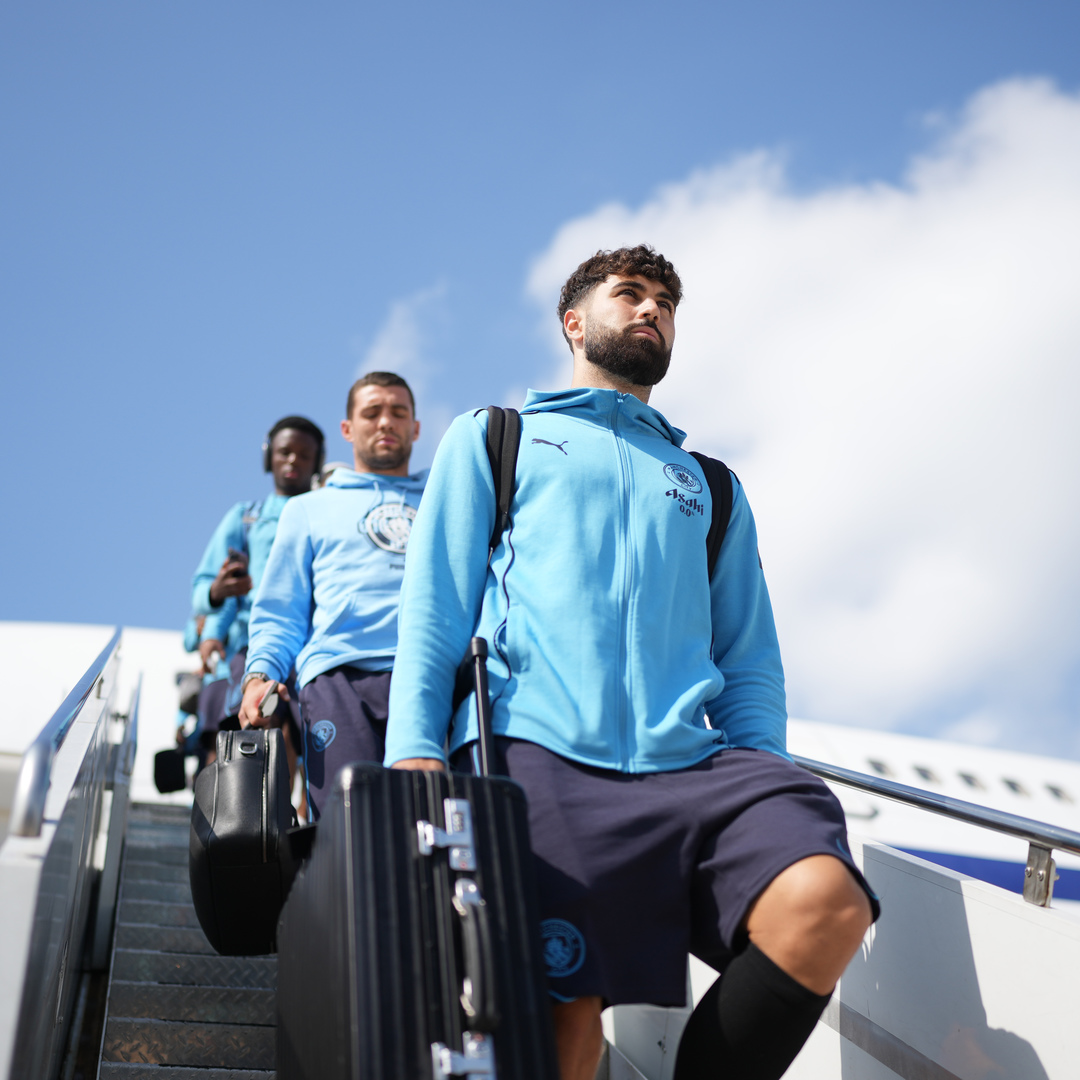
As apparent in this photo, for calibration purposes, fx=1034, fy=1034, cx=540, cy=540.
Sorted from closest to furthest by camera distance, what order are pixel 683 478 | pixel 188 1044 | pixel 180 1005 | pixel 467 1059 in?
pixel 467 1059 < pixel 683 478 < pixel 188 1044 < pixel 180 1005

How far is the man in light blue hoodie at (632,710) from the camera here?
5.81 feet

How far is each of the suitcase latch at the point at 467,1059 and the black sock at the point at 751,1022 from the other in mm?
548

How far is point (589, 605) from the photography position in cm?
210

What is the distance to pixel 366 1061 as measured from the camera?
4.42ft

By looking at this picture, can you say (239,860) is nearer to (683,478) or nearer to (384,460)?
(683,478)

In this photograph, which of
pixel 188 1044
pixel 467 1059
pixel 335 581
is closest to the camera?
pixel 467 1059

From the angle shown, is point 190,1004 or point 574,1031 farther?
point 190,1004

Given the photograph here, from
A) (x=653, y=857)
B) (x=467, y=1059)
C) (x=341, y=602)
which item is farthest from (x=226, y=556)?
(x=467, y=1059)

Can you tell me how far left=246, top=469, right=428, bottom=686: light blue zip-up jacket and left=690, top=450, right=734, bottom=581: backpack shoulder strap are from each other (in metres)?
1.36

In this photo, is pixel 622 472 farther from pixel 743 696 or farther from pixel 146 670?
pixel 146 670

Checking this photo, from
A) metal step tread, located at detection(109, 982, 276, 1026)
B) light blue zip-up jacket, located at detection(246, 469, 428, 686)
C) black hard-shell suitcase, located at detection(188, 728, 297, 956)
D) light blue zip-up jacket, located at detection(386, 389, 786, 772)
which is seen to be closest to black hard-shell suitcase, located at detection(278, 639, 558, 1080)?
light blue zip-up jacket, located at detection(386, 389, 786, 772)

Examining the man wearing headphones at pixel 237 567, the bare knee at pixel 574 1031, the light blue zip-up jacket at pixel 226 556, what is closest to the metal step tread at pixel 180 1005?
the man wearing headphones at pixel 237 567

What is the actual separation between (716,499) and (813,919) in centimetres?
110

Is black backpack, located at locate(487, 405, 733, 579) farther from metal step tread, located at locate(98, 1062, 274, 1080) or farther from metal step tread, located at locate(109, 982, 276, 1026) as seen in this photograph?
metal step tread, located at locate(109, 982, 276, 1026)
